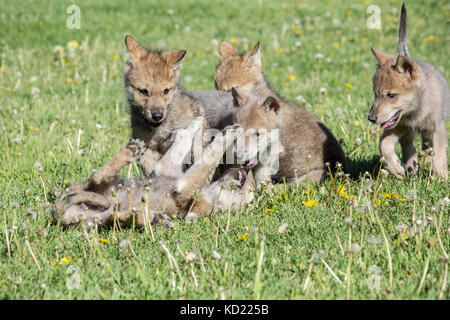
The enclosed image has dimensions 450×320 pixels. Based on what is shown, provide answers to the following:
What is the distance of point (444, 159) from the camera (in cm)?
517

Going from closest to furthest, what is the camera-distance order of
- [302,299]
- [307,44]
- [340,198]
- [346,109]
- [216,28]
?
[302,299], [340,198], [346,109], [307,44], [216,28]

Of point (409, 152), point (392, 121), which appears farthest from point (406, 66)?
point (409, 152)

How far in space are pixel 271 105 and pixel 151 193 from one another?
1.53 m

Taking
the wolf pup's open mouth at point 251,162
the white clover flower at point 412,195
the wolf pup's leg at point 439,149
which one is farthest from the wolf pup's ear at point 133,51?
the wolf pup's leg at point 439,149

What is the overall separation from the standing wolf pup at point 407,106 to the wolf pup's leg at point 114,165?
6.87 feet

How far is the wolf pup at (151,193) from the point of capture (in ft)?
13.0

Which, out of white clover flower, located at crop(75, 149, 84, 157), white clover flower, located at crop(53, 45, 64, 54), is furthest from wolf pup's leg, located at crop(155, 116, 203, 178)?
white clover flower, located at crop(53, 45, 64, 54)

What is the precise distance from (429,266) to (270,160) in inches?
83.3

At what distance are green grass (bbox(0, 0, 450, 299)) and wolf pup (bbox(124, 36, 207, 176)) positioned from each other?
28.6 inches

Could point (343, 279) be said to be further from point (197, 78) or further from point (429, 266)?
point (197, 78)

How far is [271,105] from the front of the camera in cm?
520

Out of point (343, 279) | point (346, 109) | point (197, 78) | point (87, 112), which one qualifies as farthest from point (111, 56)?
point (343, 279)

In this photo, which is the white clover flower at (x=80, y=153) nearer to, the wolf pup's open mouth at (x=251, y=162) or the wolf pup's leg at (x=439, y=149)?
the wolf pup's open mouth at (x=251, y=162)

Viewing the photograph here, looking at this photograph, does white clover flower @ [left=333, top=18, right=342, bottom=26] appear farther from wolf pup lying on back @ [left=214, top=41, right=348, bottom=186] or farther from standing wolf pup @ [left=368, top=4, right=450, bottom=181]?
wolf pup lying on back @ [left=214, top=41, right=348, bottom=186]
